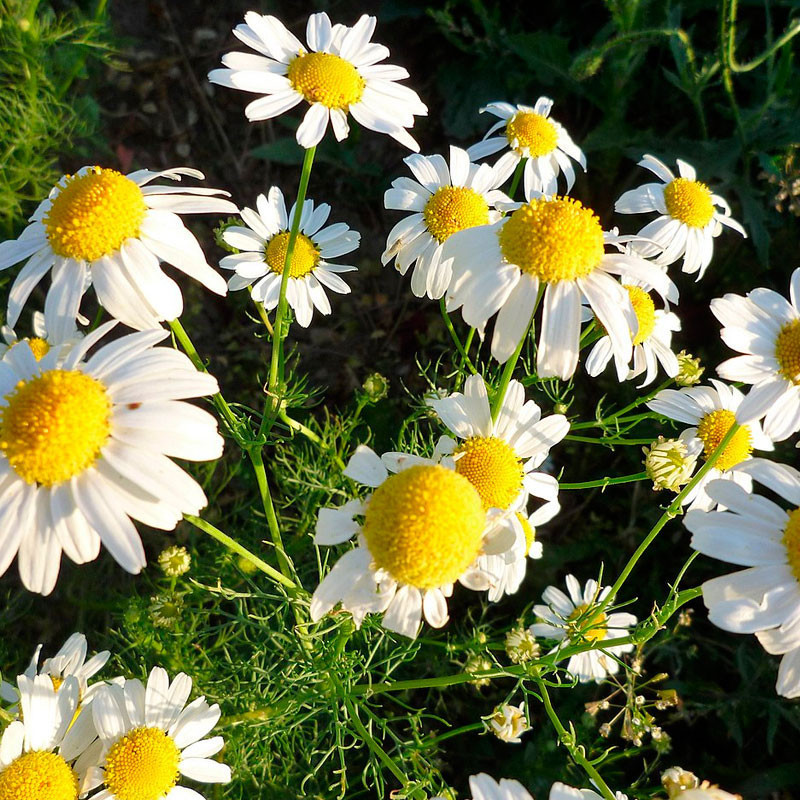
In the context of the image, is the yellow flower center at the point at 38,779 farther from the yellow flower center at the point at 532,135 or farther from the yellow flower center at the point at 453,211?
the yellow flower center at the point at 532,135

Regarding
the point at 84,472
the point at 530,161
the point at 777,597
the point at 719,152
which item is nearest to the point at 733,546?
the point at 777,597

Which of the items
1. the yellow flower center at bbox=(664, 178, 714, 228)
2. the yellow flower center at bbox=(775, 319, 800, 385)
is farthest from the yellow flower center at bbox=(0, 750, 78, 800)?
the yellow flower center at bbox=(664, 178, 714, 228)

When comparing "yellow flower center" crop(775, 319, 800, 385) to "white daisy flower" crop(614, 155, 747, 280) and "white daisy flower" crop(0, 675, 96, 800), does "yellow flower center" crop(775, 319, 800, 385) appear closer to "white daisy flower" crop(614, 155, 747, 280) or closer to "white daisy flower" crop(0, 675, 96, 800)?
"white daisy flower" crop(614, 155, 747, 280)

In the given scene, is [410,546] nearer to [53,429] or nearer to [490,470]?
[490,470]

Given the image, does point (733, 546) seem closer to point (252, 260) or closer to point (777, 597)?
point (777, 597)

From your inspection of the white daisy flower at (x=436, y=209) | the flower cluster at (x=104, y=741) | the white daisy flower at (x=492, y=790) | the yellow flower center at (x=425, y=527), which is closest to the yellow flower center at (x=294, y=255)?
the white daisy flower at (x=436, y=209)
